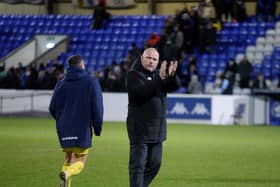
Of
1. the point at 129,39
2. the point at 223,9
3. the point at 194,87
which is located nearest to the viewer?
the point at 194,87

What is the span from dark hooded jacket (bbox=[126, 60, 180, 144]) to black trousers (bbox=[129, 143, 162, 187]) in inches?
4.0

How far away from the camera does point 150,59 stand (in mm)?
10375

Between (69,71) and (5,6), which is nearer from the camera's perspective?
(69,71)

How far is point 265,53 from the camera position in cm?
3378

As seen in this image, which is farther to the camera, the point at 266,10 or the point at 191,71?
the point at 266,10

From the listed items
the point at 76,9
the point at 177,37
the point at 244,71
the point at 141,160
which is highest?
the point at 76,9

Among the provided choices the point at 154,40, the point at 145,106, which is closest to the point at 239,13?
the point at 154,40

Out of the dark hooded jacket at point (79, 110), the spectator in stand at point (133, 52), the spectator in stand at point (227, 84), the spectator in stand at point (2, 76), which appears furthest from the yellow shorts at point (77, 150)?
the spectator in stand at point (2, 76)

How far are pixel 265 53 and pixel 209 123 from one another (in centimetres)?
553

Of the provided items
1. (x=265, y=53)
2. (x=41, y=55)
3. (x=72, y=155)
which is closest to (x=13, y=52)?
(x=41, y=55)

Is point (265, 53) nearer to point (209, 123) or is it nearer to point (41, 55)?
point (209, 123)

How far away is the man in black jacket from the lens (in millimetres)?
10312

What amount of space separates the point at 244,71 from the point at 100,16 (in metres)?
10.4

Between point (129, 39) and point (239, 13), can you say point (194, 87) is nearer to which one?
point (239, 13)
